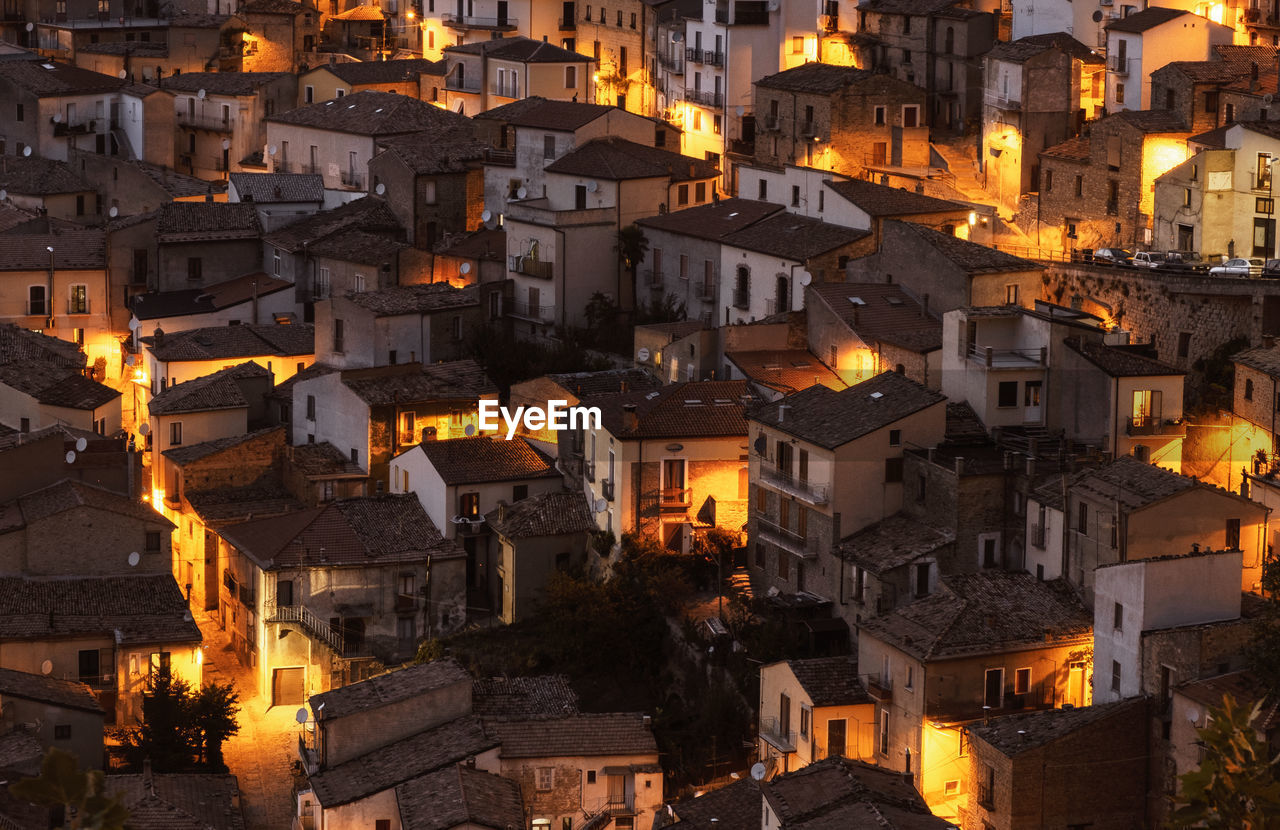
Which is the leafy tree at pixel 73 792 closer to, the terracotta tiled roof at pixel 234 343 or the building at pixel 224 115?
the terracotta tiled roof at pixel 234 343

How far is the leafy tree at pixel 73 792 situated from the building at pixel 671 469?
74.5ft

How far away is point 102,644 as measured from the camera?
5125cm

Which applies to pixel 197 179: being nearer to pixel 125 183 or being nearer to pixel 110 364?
pixel 125 183

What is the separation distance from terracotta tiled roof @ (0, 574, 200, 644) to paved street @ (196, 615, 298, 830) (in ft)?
5.89

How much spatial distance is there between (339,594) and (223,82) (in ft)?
108

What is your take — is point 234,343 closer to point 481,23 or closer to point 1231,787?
point 481,23

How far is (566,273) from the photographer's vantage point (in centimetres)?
6344

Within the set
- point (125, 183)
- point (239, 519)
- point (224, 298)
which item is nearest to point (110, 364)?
point (224, 298)

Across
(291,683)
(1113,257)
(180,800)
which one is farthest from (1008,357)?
(180,800)

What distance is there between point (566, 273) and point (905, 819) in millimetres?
25796

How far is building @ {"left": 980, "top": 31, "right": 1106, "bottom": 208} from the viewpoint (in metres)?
63.6

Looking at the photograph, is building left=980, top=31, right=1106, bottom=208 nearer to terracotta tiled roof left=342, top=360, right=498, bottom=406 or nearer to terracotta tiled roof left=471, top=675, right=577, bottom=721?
terracotta tiled roof left=342, top=360, right=498, bottom=406

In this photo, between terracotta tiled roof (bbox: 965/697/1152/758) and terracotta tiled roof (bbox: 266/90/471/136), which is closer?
terracotta tiled roof (bbox: 965/697/1152/758)

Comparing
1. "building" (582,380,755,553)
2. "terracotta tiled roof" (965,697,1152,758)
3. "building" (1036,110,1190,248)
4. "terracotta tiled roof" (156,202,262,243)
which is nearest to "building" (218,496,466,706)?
"building" (582,380,755,553)
